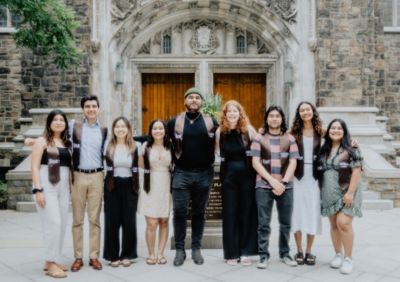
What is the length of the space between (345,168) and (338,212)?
0.47 metres

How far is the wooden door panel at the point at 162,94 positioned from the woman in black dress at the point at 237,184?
6.79 metres

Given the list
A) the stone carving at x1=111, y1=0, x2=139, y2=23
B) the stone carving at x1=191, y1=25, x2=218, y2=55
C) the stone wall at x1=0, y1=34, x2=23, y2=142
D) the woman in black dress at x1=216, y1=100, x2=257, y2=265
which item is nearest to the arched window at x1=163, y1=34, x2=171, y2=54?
the stone carving at x1=191, y1=25, x2=218, y2=55

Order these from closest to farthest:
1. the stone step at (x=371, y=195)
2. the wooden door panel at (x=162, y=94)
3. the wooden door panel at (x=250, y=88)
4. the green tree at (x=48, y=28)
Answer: the green tree at (x=48, y=28), the stone step at (x=371, y=195), the wooden door panel at (x=162, y=94), the wooden door panel at (x=250, y=88)

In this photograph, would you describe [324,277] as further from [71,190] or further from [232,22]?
[232,22]

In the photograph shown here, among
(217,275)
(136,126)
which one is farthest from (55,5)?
(217,275)

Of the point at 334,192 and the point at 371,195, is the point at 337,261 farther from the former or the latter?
the point at 371,195

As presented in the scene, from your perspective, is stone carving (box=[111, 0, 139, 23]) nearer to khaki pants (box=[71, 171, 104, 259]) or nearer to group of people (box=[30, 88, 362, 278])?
group of people (box=[30, 88, 362, 278])

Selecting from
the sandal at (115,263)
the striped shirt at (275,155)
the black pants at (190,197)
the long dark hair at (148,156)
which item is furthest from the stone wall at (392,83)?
the sandal at (115,263)

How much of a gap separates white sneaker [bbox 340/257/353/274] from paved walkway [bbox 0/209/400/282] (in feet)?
0.20

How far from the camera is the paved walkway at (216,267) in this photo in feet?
15.2

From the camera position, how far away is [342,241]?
489 cm

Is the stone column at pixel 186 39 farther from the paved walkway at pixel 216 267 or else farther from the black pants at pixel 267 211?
the black pants at pixel 267 211

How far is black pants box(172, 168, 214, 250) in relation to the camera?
500 cm

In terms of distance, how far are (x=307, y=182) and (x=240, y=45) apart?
7.09 m
